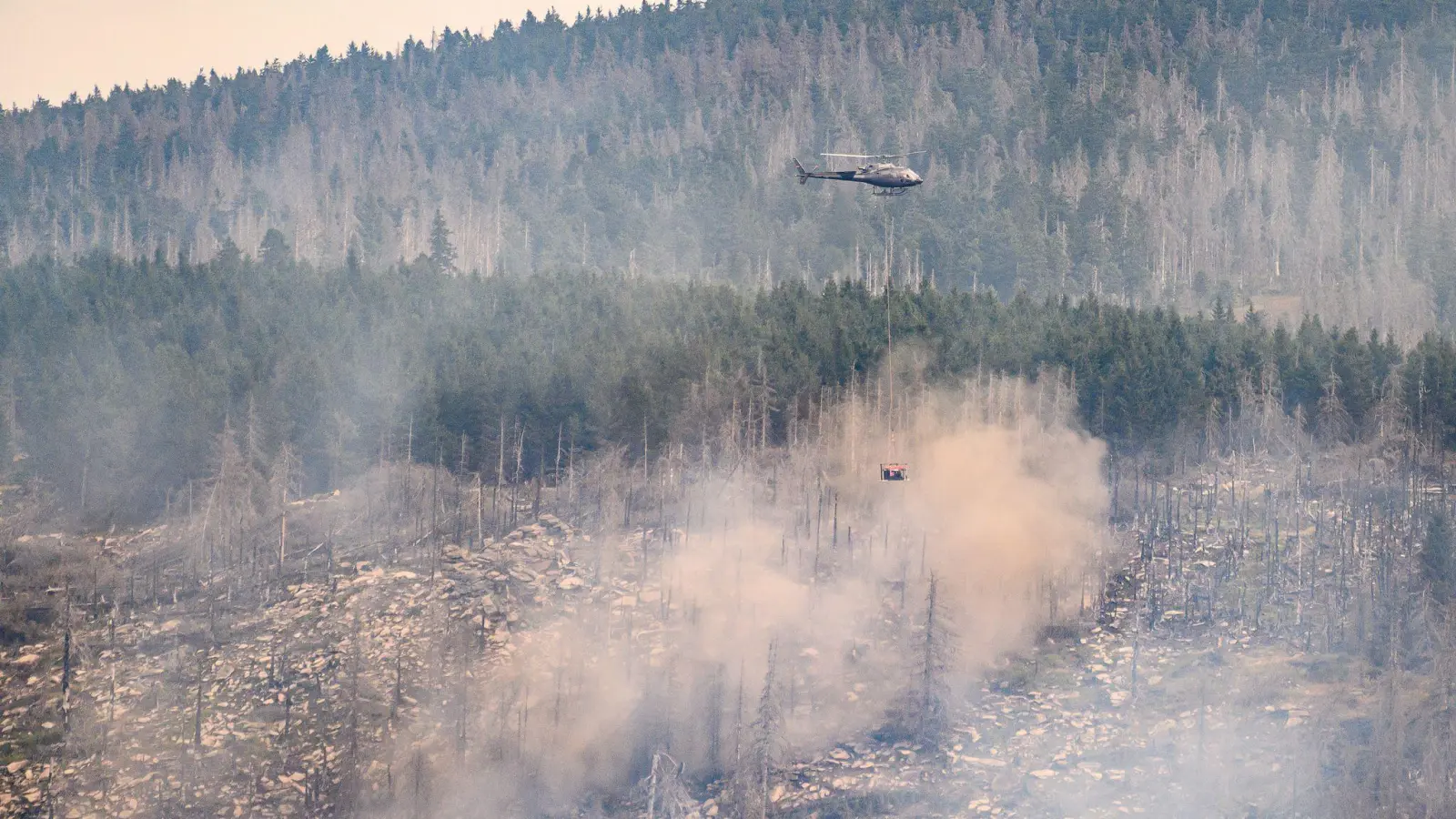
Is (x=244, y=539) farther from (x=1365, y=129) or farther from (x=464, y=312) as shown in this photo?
(x=1365, y=129)

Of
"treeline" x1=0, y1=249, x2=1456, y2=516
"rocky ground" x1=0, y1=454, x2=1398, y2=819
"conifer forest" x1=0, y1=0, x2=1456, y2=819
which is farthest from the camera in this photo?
"treeline" x1=0, y1=249, x2=1456, y2=516

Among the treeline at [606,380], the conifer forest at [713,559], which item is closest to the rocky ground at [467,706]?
the conifer forest at [713,559]

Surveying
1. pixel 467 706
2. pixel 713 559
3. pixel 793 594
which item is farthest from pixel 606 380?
pixel 467 706

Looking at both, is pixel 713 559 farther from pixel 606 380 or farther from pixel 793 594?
pixel 606 380

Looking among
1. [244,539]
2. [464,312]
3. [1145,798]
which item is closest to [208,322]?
[464,312]

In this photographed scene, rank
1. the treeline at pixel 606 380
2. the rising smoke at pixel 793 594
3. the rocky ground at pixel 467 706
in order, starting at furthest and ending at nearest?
the treeline at pixel 606 380, the rising smoke at pixel 793 594, the rocky ground at pixel 467 706

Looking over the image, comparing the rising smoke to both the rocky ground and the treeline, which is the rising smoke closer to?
the rocky ground

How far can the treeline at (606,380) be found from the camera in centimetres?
11781

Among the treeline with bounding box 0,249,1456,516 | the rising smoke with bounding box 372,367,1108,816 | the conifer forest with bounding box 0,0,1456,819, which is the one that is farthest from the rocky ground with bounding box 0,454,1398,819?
the treeline with bounding box 0,249,1456,516

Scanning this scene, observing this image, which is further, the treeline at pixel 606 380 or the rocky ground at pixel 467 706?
the treeline at pixel 606 380

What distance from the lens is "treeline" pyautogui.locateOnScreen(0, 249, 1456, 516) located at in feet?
387

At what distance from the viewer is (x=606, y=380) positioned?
118 m

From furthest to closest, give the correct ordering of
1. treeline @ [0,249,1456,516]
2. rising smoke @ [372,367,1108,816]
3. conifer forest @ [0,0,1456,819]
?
treeline @ [0,249,1456,516] → rising smoke @ [372,367,1108,816] → conifer forest @ [0,0,1456,819]

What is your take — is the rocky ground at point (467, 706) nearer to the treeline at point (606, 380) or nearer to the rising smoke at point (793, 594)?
the rising smoke at point (793, 594)
